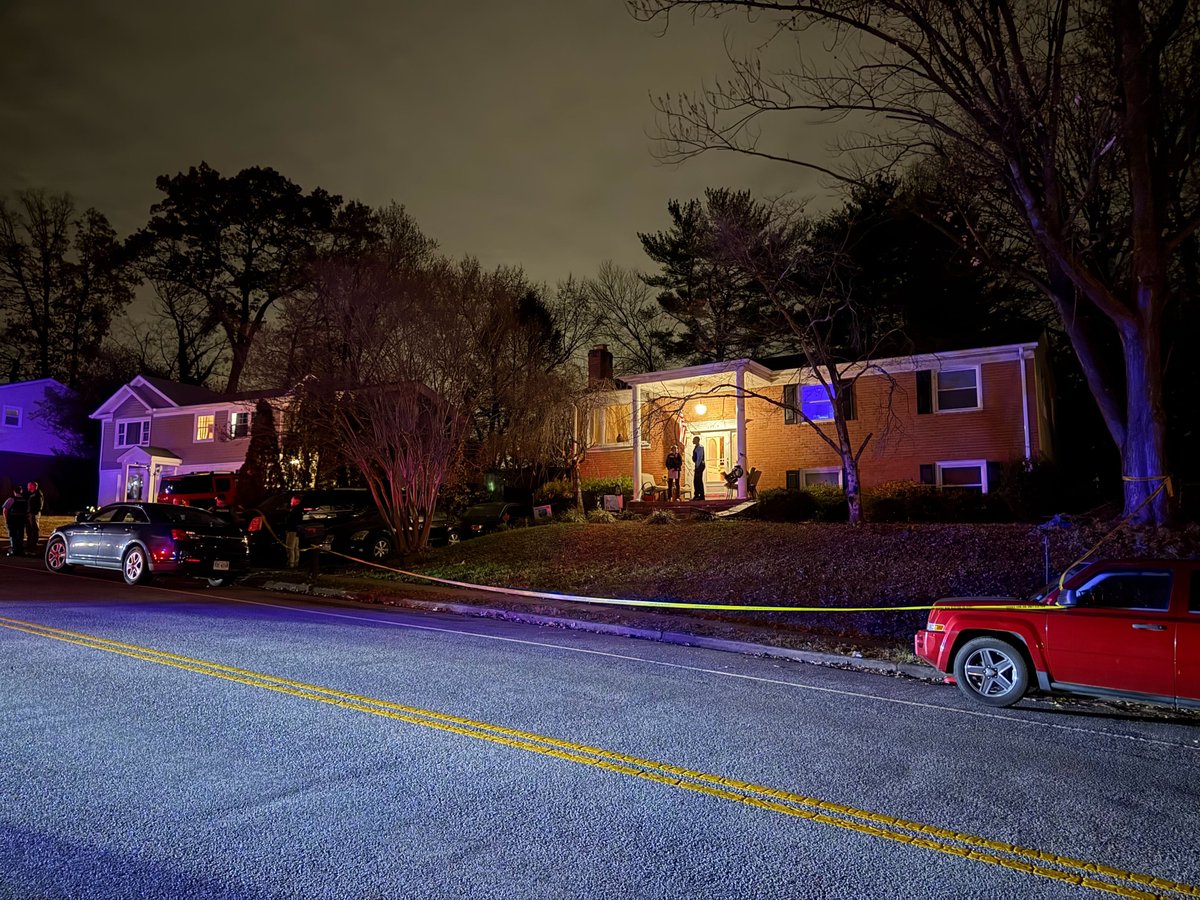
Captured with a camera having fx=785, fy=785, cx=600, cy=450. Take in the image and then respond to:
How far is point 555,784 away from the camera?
4590 millimetres

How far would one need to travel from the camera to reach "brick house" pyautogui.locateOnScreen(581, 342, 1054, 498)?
74.3ft

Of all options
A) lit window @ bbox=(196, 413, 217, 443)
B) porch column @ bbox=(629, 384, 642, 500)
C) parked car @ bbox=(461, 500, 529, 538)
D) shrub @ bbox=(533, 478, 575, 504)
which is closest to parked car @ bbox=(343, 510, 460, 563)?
parked car @ bbox=(461, 500, 529, 538)

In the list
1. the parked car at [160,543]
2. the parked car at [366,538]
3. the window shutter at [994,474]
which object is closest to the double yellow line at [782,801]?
the parked car at [160,543]

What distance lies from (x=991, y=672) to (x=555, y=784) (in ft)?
15.1

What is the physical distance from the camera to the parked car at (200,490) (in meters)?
26.7

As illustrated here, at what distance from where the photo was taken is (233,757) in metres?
4.96

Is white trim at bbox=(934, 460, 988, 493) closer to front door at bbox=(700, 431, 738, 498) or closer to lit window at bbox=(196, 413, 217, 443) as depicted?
front door at bbox=(700, 431, 738, 498)

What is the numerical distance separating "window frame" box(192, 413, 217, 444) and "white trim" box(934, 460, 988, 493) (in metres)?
32.2

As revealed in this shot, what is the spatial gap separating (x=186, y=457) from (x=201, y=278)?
Result: 1332 cm

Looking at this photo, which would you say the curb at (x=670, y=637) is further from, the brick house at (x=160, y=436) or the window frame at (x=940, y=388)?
the brick house at (x=160, y=436)

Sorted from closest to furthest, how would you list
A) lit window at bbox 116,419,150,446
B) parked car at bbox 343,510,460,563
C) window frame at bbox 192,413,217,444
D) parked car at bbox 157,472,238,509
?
parked car at bbox 343,510,460,563, parked car at bbox 157,472,238,509, window frame at bbox 192,413,217,444, lit window at bbox 116,419,150,446

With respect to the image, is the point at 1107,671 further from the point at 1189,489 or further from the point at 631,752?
the point at 1189,489

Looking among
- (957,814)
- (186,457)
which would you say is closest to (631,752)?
(957,814)

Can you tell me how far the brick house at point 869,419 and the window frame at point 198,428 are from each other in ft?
67.4
